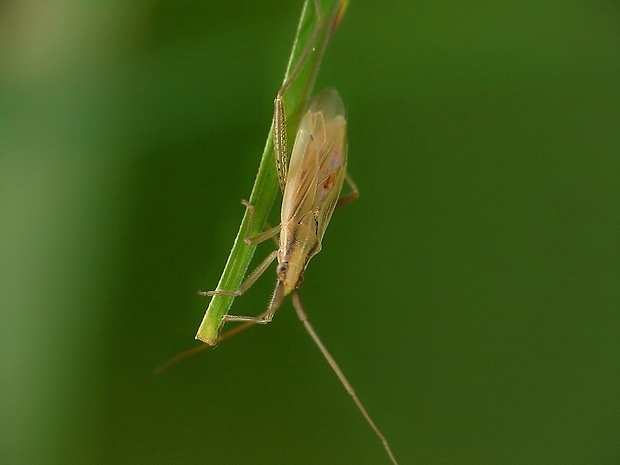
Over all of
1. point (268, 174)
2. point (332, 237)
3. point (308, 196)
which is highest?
point (268, 174)

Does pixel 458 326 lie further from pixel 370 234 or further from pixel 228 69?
pixel 228 69

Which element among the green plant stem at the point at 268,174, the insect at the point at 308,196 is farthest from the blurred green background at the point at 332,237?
the green plant stem at the point at 268,174

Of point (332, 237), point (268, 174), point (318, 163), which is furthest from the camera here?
point (332, 237)

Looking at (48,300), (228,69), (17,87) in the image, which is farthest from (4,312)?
(228,69)

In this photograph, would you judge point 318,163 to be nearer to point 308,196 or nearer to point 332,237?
point 308,196

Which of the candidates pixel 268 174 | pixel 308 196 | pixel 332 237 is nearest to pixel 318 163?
pixel 308 196

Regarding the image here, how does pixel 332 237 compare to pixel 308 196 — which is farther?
pixel 332 237

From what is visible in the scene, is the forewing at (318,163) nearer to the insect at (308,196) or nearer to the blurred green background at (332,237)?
the insect at (308,196)
